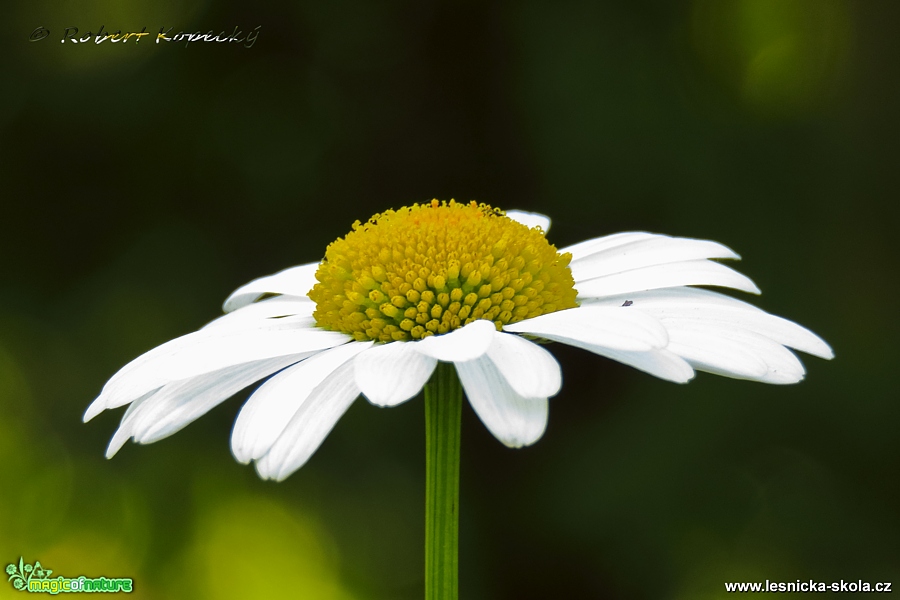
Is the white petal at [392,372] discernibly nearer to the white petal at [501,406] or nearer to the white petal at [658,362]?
the white petal at [501,406]

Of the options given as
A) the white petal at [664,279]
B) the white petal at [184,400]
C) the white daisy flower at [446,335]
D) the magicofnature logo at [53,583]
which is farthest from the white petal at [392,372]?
the magicofnature logo at [53,583]

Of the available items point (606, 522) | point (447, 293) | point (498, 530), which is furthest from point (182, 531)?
point (447, 293)

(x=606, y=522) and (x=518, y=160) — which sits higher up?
(x=518, y=160)

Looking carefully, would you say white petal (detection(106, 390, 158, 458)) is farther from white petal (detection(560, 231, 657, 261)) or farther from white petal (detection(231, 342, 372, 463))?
white petal (detection(560, 231, 657, 261))

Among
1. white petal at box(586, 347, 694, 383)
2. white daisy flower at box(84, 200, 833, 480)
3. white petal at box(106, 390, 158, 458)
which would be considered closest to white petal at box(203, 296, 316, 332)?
white daisy flower at box(84, 200, 833, 480)

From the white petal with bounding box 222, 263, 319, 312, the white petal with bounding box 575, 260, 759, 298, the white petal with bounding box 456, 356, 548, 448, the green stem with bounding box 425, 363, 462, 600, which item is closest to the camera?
the white petal with bounding box 456, 356, 548, 448

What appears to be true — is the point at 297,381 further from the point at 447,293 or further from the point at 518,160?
the point at 518,160
